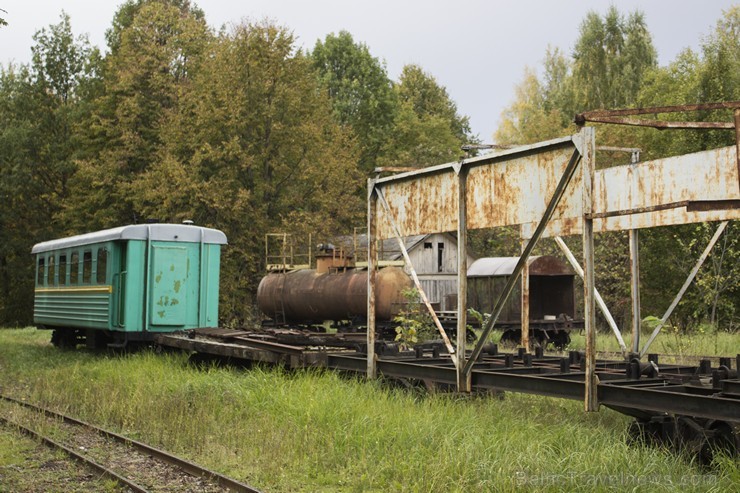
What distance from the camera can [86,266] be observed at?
1917 centimetres

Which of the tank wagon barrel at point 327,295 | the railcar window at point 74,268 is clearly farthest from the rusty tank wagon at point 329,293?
the railcar window at point 74,268

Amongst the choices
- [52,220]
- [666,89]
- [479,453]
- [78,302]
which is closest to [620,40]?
[666,89]

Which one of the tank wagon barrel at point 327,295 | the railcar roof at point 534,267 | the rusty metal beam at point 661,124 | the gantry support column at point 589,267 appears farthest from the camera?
the railcar roof at point 534,267

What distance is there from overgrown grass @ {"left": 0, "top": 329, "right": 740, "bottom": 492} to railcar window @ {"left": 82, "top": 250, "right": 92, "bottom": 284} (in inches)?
228

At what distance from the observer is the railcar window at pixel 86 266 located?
18.9 meters

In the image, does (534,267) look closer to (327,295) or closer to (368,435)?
(327,295)

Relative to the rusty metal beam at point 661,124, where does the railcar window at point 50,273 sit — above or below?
below

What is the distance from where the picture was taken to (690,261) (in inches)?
1090

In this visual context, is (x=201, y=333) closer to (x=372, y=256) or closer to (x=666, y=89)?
(x=372, y=256)

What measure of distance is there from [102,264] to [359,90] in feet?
123

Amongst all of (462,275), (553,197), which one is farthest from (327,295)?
(553,197)

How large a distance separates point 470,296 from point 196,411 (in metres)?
16.6

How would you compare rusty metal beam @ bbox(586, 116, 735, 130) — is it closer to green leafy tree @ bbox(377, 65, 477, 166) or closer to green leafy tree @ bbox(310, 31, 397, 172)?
green leafy tree @ bbox(377, 65, 477, 166)

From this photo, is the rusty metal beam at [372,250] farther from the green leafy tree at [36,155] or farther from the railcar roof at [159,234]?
the green leafy tree at [36,155]
